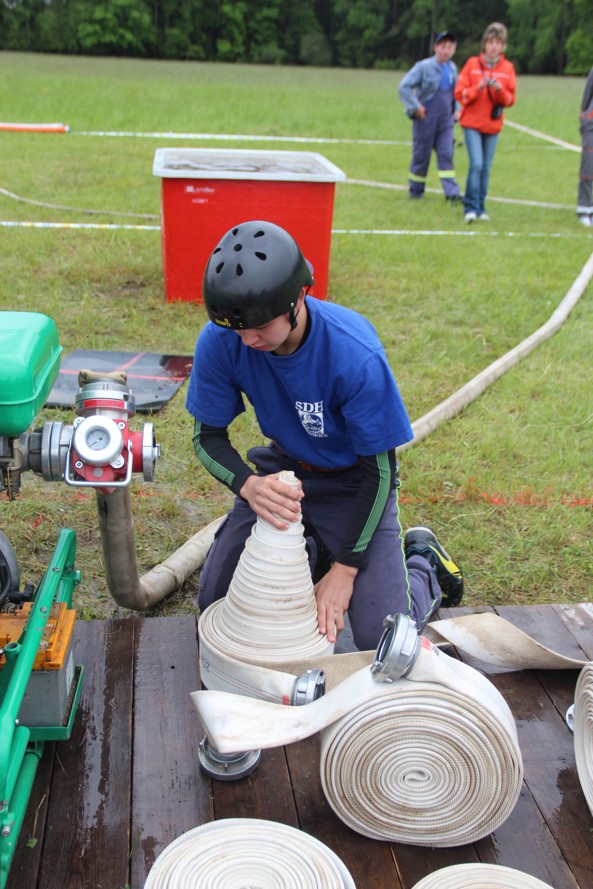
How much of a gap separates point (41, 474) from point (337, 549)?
0.86 m

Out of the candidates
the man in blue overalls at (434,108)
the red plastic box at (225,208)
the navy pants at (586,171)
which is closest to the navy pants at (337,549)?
the red plastic box at (225,208)

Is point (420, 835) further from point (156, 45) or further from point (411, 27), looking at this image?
point (411, 27)

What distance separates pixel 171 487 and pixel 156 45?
4429cm

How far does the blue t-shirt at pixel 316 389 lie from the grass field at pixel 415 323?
751mm

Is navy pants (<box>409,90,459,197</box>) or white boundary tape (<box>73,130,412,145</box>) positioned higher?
navy pants (<box>409,90,459,197</box>)

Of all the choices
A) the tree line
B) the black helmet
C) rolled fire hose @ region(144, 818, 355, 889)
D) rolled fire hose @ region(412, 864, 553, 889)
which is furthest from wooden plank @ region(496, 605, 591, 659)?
the tree line

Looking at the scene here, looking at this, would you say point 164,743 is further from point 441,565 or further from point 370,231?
point 370,231

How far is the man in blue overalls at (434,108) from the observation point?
852 cm

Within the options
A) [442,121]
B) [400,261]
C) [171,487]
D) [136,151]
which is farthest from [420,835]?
[136,151]

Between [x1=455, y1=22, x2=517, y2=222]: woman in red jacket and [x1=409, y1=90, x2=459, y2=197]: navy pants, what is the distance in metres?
0.50

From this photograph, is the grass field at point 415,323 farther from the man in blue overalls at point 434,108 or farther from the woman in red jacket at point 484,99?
the woman in red jacket at point 484,99

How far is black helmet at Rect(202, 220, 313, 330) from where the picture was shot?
1.79 m

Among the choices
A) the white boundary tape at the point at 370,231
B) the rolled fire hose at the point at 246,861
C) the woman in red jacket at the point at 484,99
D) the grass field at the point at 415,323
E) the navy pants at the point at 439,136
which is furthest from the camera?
the navy pants at the point at 439,136

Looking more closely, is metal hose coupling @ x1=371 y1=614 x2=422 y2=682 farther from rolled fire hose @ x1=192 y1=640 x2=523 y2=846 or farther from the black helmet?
the black helmet
